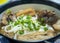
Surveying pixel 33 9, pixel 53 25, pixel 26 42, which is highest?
pixel 33 9

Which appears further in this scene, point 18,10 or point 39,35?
point 18,10

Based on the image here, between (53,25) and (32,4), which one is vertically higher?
(32,4)

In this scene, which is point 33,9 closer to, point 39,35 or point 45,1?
point 45,1

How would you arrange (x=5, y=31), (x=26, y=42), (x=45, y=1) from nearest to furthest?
1. (x=26, y=42)
2. (x=5, y=31)
3. (x=45, y=1)

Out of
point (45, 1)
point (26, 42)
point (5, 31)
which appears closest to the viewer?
point (26, 42)

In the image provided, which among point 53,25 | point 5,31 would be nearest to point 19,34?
point 5,31

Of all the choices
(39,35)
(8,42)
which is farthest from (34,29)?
(8,42)

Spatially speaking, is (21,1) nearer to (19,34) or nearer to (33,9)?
(33,9)
